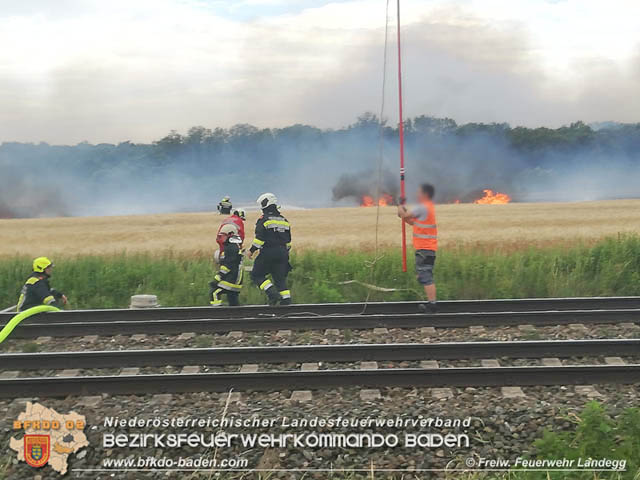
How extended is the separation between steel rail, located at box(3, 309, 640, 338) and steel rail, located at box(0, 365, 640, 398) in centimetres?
238

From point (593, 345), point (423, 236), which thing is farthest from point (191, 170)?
point (593, 345)

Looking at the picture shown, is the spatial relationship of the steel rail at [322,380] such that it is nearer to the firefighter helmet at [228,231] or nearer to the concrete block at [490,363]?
the concrete block at [490,363]

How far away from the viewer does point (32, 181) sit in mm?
41594

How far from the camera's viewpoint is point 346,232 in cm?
1927

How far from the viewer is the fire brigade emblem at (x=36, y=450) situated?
5859 millimetres

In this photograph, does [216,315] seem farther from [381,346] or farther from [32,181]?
[32,181]

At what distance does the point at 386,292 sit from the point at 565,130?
30302 millimetres

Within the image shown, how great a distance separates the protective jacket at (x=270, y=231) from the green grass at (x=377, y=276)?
1.42m

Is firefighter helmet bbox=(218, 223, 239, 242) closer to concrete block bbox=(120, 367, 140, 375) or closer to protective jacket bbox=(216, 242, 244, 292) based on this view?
protective jacket bbox=(216, 242, 244, 292)

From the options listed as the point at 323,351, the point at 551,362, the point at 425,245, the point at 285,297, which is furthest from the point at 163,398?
the point at 425,245

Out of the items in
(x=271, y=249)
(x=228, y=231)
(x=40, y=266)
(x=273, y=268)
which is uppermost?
(x=228, y=231)

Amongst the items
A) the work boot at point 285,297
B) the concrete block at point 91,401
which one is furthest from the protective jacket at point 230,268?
the concrete block at point 91,401

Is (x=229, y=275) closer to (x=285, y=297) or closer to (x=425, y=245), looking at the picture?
(x=285, y=297)

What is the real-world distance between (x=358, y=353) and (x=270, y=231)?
327cm
